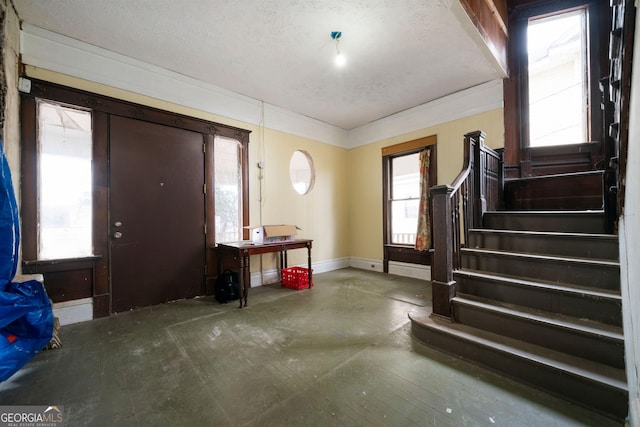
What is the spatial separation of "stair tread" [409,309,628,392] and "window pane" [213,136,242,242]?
115 inches

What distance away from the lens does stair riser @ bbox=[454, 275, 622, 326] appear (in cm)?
173

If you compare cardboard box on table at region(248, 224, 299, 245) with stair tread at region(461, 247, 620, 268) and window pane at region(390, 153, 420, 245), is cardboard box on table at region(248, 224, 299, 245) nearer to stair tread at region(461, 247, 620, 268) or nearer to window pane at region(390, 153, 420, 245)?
Answer: window pane at region(390, 153, 420, 245)

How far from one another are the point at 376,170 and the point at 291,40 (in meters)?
A: 2.98

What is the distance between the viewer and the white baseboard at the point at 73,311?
267cm

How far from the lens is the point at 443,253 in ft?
7.59

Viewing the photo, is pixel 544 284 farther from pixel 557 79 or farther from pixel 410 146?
pixel 410 146

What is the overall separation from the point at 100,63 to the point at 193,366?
3.46 metres

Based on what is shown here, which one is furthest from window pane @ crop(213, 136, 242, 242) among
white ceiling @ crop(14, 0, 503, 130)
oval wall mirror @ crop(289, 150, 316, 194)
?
oval wall mirror @ crop(289, 150, 316, 194)

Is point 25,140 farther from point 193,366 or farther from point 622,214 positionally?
point 622,214

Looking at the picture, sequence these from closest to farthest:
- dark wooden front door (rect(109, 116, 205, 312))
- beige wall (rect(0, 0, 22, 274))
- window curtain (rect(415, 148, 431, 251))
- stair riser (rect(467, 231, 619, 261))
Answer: stair riser (rect(467, 231, 619, 261)) → beige wall (rect(0, 0, 22, 274)) → dark wooden front door (rect(109, 116, 205, 312)) → window curtain (rect(415, 148, 431, 251))

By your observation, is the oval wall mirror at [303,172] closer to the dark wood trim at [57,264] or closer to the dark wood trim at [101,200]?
the dark wood trim at [101,200]

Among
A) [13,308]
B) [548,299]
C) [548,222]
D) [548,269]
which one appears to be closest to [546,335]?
[548,299]

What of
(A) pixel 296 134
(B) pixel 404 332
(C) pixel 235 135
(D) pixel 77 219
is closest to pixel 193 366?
(B) pixel 404 332

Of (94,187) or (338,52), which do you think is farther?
(338,52)
